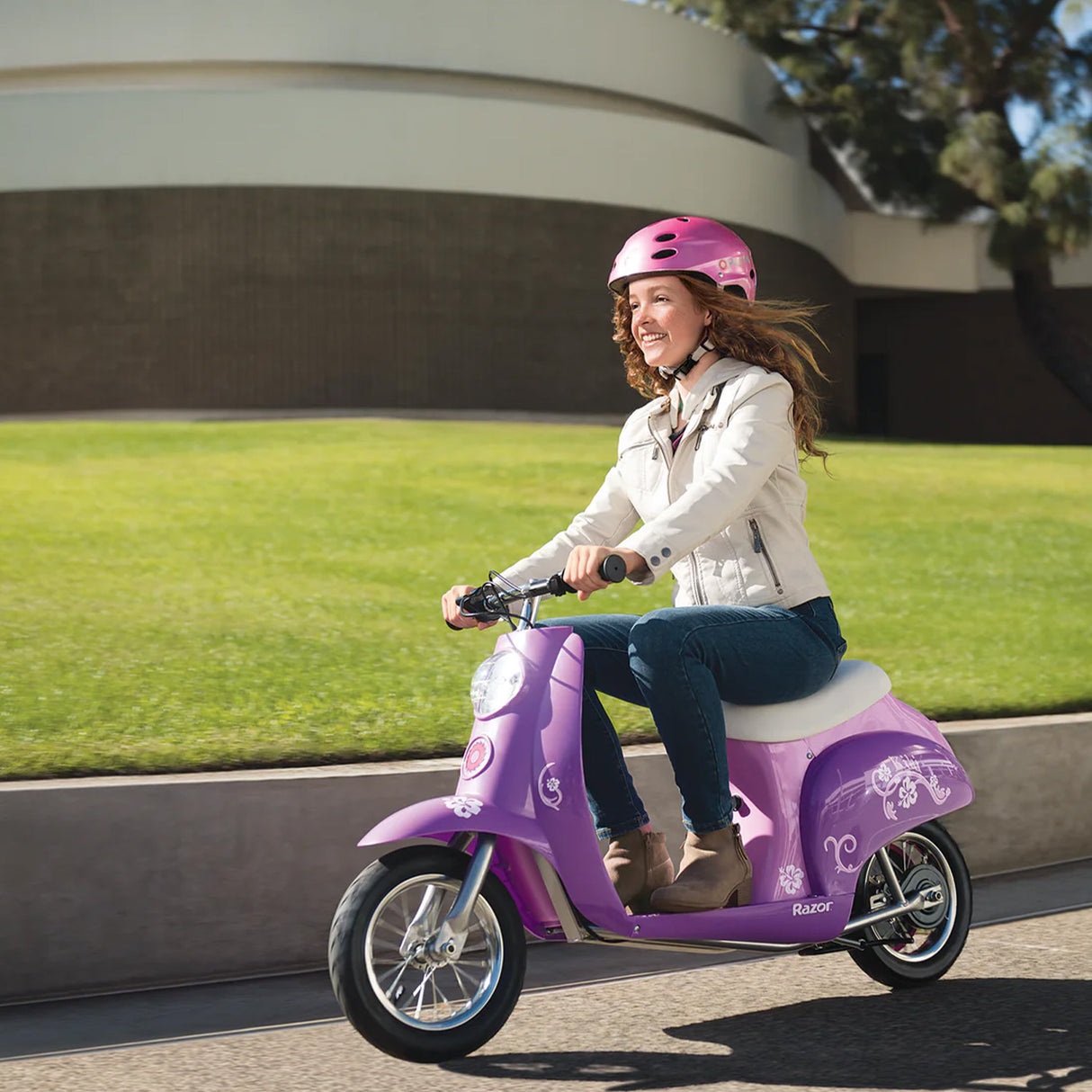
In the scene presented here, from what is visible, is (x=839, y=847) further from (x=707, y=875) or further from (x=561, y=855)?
(x=561, y=855)

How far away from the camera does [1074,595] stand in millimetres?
10766

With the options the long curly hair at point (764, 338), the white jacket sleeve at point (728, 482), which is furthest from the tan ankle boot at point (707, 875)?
the long curly hair at point (764, 338)

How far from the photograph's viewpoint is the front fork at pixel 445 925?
155 inches

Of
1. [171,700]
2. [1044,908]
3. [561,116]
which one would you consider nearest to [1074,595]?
[1044,908]

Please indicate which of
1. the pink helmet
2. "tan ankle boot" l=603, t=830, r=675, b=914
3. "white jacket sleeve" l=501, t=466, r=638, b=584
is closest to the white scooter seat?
"tan ankle boot" l=603, t=830, r=675, b=914

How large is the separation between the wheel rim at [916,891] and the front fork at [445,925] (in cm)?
142

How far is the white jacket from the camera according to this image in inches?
168

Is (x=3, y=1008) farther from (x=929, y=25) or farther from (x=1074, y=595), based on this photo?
(x=929, y=25)

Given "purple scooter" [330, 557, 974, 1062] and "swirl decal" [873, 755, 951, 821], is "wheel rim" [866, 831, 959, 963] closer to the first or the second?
"purple scooter" [330, 557, 974, 1062]

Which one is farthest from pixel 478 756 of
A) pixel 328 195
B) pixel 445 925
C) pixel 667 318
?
pixel 328 195

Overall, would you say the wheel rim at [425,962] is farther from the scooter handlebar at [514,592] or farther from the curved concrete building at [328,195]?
the curved concrete building at [328,195]

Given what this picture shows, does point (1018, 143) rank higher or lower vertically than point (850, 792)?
higher

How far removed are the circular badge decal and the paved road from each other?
77 cm

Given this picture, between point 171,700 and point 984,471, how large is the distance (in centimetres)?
1454
